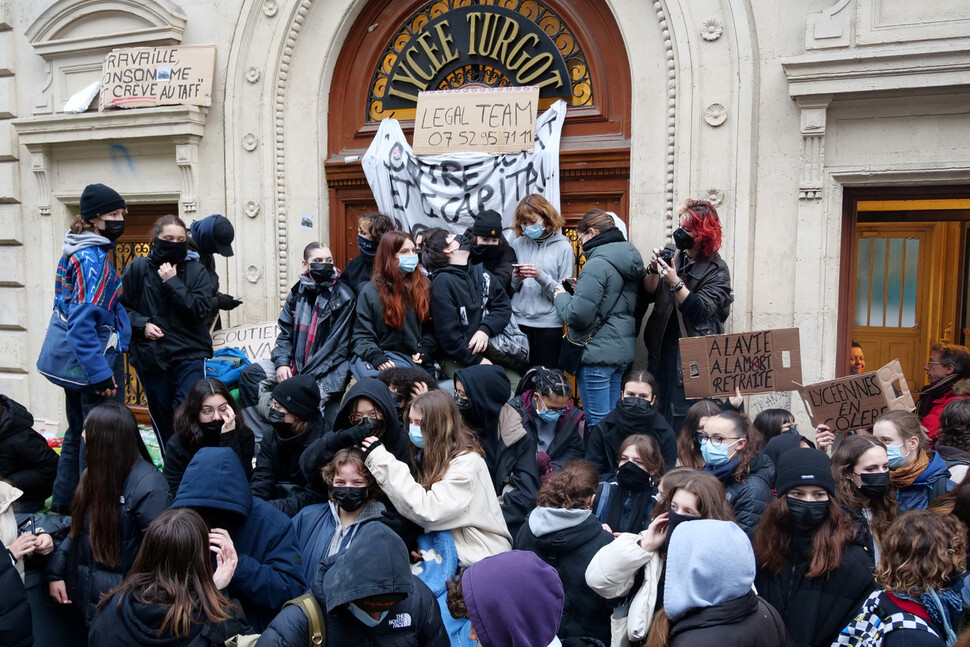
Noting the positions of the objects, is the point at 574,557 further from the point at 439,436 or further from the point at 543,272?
the point at 543,272

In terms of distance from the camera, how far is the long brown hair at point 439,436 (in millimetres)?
4285

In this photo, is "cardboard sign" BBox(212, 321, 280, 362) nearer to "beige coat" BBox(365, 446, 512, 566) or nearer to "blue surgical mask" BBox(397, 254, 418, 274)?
"blue surgical mask" BBox(397, 254, 418, 274)

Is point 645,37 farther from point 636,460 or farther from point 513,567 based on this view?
point 513,567

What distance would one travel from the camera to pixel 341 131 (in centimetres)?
805

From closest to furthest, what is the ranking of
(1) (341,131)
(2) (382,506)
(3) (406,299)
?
1. (2) (382,506)
2. (3) (406,299)
3. (1) (341,131)

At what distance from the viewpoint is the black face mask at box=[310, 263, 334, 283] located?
6.28 metres

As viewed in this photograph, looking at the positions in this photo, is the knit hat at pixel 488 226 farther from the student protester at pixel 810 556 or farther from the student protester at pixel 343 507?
the student protester at pixel 810 556

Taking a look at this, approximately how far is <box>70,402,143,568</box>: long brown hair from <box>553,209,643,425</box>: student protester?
2.95 metres

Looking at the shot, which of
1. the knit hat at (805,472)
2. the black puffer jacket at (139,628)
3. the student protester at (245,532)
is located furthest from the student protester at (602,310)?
the black puffer jacket at (139,628)

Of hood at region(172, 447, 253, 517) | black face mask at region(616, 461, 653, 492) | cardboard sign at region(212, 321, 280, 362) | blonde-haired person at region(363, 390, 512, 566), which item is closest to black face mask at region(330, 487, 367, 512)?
blonde-haired person at region(363, 390, 512, 566)

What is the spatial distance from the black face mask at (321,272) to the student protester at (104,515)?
2.40 m

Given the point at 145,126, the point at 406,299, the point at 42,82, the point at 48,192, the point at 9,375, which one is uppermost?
the point at 42,82

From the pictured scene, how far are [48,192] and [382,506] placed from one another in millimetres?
6954

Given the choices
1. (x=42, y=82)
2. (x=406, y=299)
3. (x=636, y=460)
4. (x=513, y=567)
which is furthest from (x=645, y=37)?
Result: (x=42, y=82)
